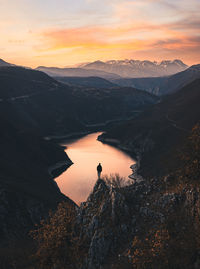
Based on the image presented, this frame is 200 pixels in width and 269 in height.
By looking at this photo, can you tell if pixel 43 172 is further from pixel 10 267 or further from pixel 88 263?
pixel 88 263

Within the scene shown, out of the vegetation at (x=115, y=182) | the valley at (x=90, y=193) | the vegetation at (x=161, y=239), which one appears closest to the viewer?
the vegetation at (x=161, y=239)

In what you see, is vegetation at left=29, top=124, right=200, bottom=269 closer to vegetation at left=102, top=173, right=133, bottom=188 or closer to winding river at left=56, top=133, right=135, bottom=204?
vegetation at left=102, top=173, right=133, bottom=188

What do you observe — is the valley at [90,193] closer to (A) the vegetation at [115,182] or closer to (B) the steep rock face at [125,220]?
(B) the steep rock face at [125,220]

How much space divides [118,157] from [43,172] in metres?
57.5

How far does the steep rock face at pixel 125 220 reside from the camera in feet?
144

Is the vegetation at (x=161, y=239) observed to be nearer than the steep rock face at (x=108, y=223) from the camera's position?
Yes

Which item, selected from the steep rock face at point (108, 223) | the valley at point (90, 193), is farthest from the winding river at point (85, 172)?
the steep rock face at point (108, 223)

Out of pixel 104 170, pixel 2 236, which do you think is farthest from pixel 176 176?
pixel 104 170

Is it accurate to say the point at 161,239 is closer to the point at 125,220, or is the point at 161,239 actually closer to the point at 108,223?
the point at 125,220

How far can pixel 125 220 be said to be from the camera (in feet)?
159

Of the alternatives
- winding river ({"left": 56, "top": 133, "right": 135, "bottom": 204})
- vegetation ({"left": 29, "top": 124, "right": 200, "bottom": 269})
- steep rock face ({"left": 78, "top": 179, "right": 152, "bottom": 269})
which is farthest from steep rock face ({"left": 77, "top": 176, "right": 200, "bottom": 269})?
winding river ({"left": 56, "top": 133, "right": 135, "bottom": 204})

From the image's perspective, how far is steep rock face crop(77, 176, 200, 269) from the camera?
43.9 meters

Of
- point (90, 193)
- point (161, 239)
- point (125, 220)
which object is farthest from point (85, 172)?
point (161, 239)

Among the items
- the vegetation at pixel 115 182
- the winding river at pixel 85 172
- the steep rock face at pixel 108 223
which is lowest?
the winding river at pixel 85 172
